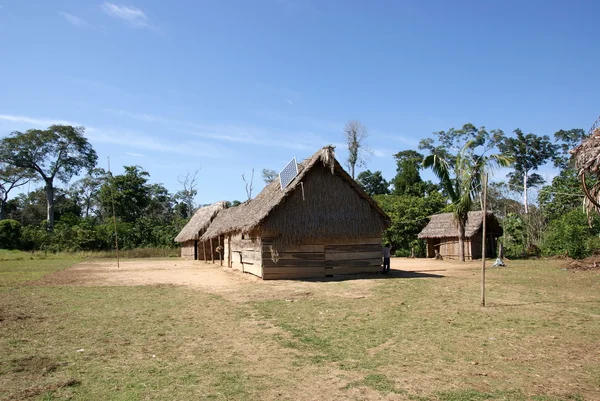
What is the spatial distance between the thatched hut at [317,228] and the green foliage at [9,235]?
29926mm

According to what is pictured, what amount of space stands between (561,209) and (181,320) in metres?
29.3

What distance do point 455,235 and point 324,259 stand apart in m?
13.5

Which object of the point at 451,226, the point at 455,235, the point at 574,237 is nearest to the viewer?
the point at 574,237

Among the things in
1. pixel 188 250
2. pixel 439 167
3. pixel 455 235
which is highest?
pixel 439 167

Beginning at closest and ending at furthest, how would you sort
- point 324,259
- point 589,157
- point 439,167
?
point 589,157 < point 324,259 < point 439,167

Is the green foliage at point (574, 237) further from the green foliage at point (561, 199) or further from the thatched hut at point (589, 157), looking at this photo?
the thatched hut at point (589, 157)

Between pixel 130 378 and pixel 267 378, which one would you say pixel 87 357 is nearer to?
pixel 130 378

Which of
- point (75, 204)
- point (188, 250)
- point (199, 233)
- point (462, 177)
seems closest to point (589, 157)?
point (462, 177)

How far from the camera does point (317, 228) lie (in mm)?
16391

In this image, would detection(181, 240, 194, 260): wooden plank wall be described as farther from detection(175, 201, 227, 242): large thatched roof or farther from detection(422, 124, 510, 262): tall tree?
detection(422, 124, 510, 262): tall tree

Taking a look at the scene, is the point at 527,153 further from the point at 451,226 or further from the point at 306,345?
the point at 306,345

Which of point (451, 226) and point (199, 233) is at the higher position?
point (451, 226)

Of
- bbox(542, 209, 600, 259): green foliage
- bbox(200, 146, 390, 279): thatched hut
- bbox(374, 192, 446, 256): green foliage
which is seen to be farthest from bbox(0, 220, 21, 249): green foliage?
bbox(542, 209, 600, 259): green foliage

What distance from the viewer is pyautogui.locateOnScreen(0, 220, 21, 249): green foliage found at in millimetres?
37438
